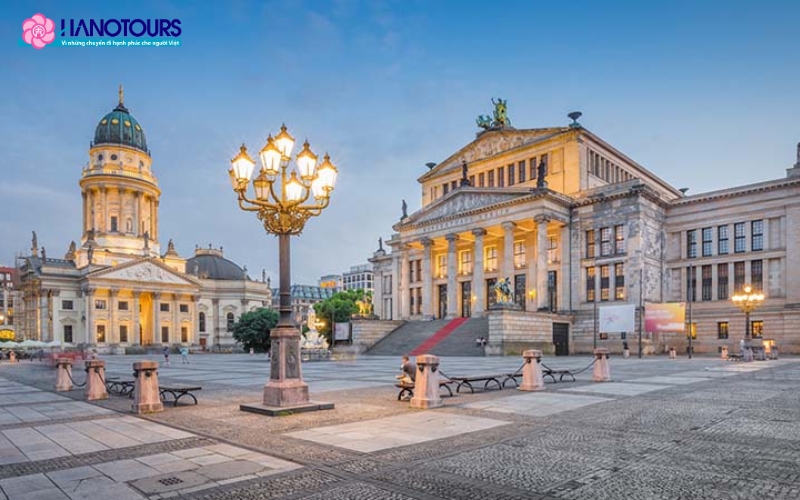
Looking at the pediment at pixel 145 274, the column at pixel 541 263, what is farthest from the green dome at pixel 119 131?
the column at pixel 541 263

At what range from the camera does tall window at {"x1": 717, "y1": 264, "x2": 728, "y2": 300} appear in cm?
5216

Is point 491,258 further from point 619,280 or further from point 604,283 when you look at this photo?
point 619,280

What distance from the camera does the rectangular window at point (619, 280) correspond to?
52.2 metres

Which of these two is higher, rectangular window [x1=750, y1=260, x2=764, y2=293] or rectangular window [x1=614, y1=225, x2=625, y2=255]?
rectangular window [x1=614, y1=225, x2=625, y2=255]

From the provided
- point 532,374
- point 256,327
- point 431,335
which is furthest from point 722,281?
point 256,327

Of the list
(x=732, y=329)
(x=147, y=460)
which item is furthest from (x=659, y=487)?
(x=732, y=329)

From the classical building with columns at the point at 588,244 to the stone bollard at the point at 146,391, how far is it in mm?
34349

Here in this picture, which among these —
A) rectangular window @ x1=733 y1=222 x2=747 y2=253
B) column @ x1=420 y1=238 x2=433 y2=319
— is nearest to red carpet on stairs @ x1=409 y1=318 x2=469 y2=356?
column @ x1=420 y1=238 x2=433 y2=319

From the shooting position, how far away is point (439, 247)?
6681cm

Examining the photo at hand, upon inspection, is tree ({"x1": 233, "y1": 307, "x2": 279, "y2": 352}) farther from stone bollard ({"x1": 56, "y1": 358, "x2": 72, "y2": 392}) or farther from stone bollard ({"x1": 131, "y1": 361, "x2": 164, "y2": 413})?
stone bollard ({"x1": 131, "y1": 361, "x2": 164, "y2": 413})

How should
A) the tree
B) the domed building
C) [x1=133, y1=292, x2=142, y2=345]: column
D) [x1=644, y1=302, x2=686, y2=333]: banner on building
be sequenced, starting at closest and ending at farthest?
[x1=644, y1=302, x2=686, y2=333]: banner on building < the tree < the domed building < [x1=133, y1=292, x2=142, y2=345]: column

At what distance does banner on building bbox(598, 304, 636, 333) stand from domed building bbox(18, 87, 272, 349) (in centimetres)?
7178

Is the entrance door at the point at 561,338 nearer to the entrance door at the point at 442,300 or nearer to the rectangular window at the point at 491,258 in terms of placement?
the rectangular window at the point at 491,258

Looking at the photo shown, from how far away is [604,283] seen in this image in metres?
53.6
